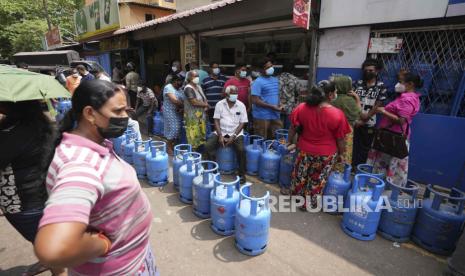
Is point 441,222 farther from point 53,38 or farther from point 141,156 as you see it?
point 53,38

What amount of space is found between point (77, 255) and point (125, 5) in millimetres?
14267

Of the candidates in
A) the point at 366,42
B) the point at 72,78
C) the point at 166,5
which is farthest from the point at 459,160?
the point at 166,5

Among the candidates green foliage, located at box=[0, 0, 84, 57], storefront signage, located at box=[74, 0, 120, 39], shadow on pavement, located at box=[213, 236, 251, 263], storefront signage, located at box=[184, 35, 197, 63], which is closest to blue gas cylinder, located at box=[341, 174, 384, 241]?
shadow on pavement, located at box=[213, 236, 251, 263]

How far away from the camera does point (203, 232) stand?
3.20 m

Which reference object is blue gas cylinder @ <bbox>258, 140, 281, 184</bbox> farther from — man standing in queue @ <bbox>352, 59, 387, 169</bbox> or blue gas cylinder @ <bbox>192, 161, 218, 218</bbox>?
man standing in queue @ <bbox>352, 59, 387, 169</bbox>

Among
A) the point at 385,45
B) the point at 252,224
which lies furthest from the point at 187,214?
the point at 385,45

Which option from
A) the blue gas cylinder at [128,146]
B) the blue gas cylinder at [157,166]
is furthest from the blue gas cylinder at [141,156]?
the blue gas cylinder at [128,146]

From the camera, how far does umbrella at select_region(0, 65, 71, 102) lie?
1.94m

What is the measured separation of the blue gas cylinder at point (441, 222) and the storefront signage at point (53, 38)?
20.5 metres

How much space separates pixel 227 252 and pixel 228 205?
51 centimetres

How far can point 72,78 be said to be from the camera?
5727 millimetres

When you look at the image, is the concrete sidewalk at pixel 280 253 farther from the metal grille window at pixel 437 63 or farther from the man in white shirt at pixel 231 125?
the metal grille window at pixel 437 63

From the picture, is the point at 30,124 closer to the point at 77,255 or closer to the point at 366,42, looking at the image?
the point at 77,255

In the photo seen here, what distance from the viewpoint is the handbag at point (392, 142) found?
11.6ft
